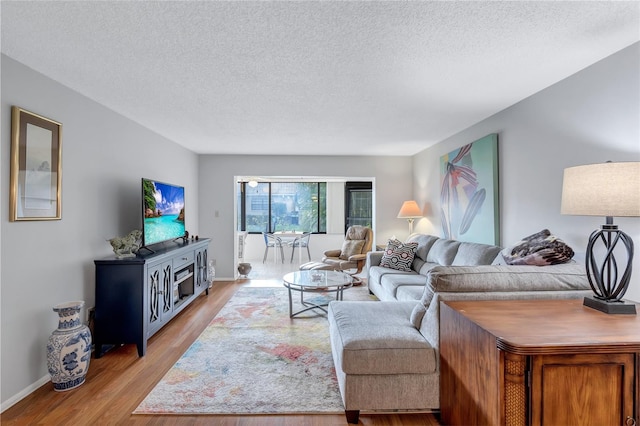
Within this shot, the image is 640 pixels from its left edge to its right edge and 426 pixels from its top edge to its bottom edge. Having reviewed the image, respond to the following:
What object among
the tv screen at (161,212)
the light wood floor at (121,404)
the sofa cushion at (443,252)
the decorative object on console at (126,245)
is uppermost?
the tv screen at (161,212)

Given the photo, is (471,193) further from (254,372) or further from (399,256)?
(254,372)

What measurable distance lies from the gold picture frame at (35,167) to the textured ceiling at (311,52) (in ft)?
1.36

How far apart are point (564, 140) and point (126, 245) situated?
388 centimetres

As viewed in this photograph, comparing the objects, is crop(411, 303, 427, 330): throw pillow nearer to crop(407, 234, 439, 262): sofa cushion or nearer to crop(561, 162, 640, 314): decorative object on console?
crop(561, 162, 640, 314): decorative object on console

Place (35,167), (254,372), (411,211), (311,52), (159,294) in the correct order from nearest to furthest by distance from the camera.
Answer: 1. (311,52)
2. (35,167)
3. (254,372)
4. (159,294)
5. (411,211)

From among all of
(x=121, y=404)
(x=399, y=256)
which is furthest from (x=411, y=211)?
(x=121, y=404)

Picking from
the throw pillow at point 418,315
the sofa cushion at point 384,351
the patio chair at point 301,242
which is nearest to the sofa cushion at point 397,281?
the throw pillow at point 418,315

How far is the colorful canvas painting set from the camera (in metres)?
3.30

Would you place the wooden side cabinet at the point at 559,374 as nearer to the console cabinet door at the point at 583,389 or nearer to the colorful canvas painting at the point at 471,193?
the console cabinet door at the point at 583,389

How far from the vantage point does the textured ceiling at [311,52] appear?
1.55m

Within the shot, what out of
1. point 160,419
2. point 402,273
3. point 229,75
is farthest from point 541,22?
point 160,419

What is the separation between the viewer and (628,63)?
1.94 m

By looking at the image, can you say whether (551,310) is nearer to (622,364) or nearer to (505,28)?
(622,364)

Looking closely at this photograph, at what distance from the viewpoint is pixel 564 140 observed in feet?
7.97
